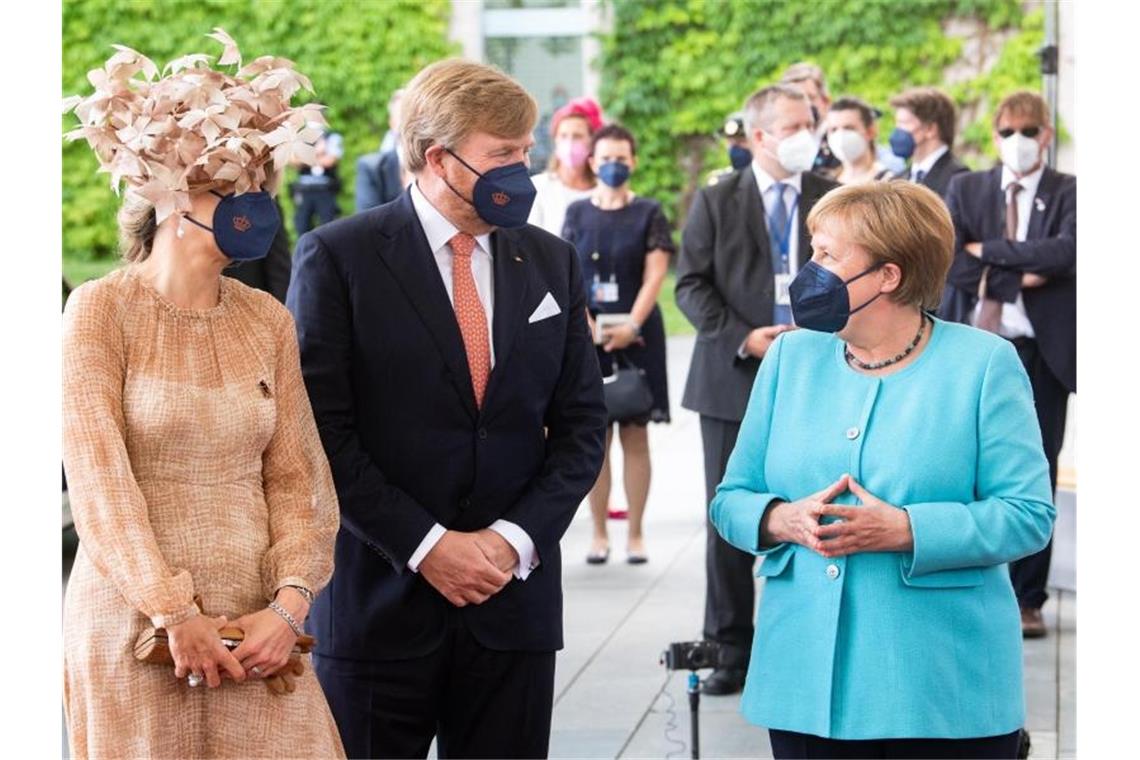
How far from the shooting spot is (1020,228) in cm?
698

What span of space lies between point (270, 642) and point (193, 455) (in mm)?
364

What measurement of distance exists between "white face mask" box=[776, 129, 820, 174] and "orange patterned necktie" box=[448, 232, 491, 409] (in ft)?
8.69

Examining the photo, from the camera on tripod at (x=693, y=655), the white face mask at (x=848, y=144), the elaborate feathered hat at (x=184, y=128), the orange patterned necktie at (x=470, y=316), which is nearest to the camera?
the elaborate feathered hat at (x=184, y=128)

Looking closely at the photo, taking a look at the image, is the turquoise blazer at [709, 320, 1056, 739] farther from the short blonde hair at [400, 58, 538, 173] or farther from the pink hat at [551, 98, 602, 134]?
the pink hat at [551, 98, 602, 134]

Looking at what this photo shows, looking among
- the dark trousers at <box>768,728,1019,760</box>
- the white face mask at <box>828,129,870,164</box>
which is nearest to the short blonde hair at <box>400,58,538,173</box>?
the dark trousers at <box>768,728,1019,760</box>

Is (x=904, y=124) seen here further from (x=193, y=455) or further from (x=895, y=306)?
(x=193, y=455)

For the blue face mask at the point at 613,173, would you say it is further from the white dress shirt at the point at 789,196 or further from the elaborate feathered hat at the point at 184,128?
the elaborate feathered hat at the point at 184,128

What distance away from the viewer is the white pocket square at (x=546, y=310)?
3.66 meters

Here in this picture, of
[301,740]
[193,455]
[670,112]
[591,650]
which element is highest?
[670,112]

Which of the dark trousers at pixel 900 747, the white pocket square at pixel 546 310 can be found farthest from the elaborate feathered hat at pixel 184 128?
the dark trousers at pixel 900 747

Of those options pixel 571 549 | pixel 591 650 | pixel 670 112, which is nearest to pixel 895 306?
pixel 591 650

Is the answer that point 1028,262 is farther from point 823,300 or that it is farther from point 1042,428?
point 823,300

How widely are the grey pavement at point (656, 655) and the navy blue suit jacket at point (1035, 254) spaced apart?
3.13 feet

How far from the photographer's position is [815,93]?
8883 millimetres
